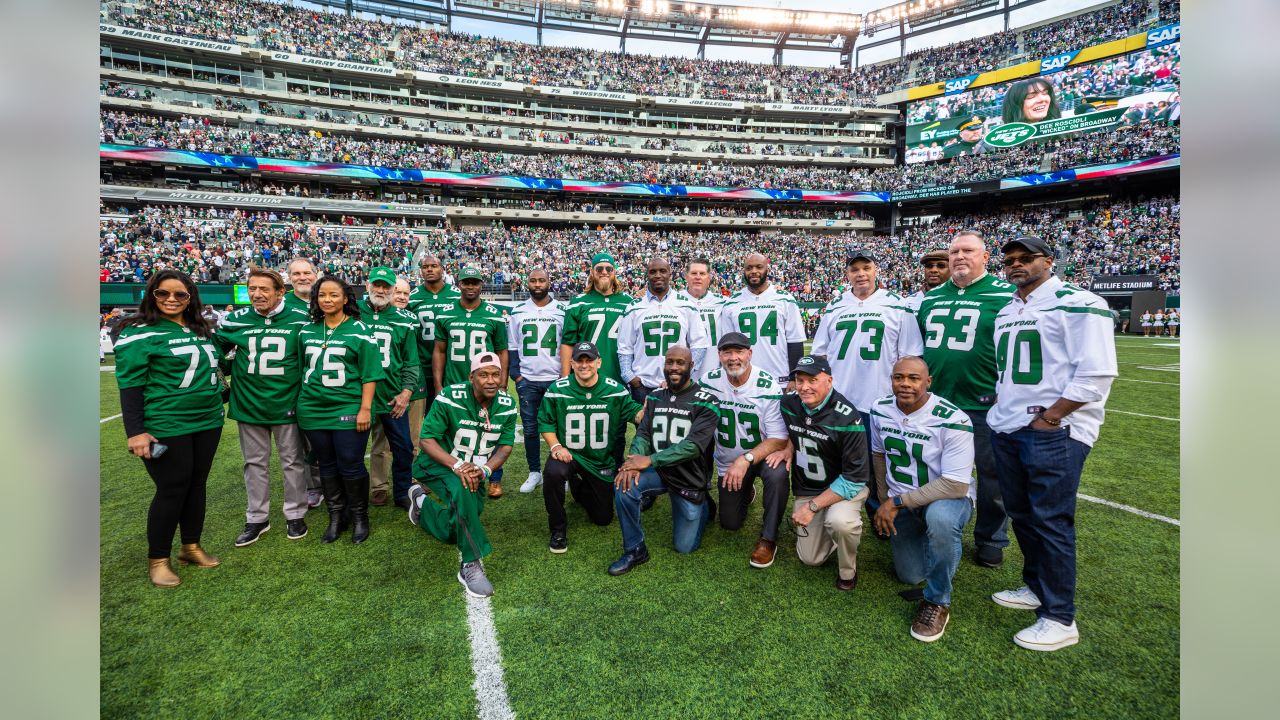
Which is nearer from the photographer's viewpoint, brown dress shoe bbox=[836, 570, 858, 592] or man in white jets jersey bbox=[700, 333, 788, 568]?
brown dress shoe bbox=[836, 570, 858, 592]

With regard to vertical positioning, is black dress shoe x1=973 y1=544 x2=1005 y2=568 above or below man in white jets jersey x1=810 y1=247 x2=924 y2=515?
below

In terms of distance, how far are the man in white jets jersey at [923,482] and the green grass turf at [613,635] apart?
0.76ft

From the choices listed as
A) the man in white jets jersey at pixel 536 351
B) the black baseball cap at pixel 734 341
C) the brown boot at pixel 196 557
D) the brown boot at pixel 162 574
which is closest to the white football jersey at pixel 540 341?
the man in white jets jersey at pixel 536 351

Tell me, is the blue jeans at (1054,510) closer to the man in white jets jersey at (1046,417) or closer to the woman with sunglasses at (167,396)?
the man in white jets jersey at (1046,417)

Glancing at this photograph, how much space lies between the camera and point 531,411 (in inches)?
241

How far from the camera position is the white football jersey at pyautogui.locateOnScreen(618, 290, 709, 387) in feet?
18.2

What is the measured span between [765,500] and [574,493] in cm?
171

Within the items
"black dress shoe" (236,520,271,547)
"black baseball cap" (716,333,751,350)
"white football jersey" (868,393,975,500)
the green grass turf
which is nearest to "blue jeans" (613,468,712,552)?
the green grass turf

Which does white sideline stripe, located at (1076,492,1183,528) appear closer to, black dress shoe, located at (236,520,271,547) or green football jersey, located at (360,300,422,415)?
green football jersey, located at (360,300,422,415)

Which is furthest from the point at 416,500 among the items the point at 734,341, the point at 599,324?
the point at 734,341

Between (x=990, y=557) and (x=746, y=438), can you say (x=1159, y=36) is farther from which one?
(x=746, y=438)

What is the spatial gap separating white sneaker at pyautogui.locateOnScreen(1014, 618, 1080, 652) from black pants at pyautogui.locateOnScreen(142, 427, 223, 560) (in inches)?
207

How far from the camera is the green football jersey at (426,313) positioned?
578 cm
